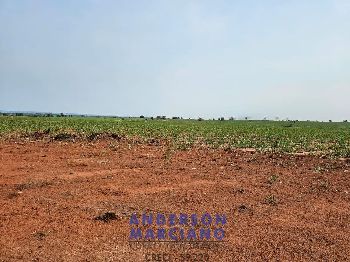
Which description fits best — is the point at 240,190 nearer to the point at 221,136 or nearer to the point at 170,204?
the point at 170,204

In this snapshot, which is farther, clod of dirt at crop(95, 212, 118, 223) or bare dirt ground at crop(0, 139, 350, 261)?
clod of dirt at crop(95, 212, 118, 223)

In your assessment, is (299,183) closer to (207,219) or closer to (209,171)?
(209,171)

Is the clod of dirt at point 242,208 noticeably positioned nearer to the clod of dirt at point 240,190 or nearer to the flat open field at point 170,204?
the flat open field at point 170,204

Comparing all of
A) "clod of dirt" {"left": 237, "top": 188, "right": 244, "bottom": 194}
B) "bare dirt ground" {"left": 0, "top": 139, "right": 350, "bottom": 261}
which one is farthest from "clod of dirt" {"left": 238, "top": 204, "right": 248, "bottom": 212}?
"clod of dirt" {"left": 237, "top": 188, "right": 244, "bottom": 194}

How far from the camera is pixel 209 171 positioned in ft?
41.2

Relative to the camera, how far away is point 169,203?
8273mm

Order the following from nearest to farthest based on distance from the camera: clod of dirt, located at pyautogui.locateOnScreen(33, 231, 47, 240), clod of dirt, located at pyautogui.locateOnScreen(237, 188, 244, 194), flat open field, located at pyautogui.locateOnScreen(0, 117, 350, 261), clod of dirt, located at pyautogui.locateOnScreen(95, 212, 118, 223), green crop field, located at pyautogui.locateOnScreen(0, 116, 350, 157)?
flat open field, located at pyautogui.locateOnScreen(0, 117, 350, 261) → clod of dirt, located at pyautogui.locateOnScreen(33, 231, 47, 240) → clod of dirt, located at pyautogui.locateOnScreen(95, 212, 118, 223) → clod of dirt, located at pyautogui.locateOnScreen(237, 188, 244, 194) → green crop field, located at pyautogui.locateOnScreen(0, 116, 350, 157)

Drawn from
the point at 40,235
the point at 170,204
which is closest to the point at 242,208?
the point at 170,204

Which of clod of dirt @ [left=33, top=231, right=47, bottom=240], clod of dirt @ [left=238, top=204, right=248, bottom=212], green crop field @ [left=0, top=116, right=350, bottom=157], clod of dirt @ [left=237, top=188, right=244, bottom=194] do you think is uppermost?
green crop field @ [left=0, top=116, right=350, bottom=157]

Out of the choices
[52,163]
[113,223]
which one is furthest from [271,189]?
[52,163]

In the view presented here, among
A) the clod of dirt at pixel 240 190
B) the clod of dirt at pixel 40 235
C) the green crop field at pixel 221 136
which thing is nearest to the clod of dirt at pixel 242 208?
the clod of dirt at pixel 240 190

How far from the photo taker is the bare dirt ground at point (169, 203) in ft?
18.7

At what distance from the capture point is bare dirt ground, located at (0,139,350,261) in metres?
5.70

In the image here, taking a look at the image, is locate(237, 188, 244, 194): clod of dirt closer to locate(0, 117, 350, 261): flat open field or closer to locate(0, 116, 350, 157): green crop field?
locate(0, 117, 350, 261): flat open field
